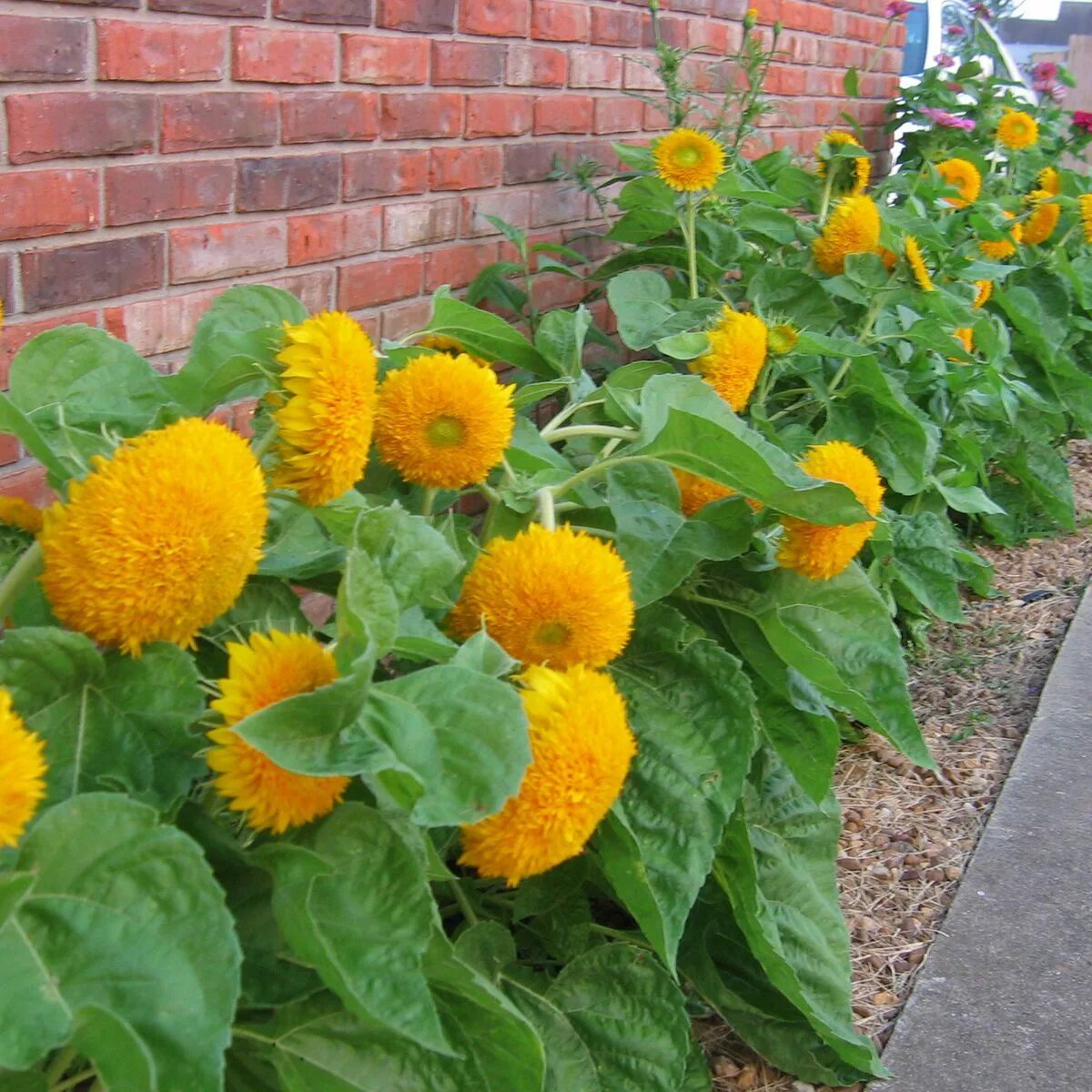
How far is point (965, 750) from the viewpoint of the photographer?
3174 mm

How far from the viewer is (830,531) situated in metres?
1.56

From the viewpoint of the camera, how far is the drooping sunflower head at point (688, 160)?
8.82 feet

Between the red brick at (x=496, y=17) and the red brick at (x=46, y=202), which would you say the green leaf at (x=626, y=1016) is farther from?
the red brick at (x=496, y=17)

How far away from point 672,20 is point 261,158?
6.26 feet

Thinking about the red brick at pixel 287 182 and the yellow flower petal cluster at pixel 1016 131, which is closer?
the red brick at pixel 287 182

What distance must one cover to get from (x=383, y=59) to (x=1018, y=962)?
200 cm

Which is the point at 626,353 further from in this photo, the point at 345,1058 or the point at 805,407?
the point at 345,1058

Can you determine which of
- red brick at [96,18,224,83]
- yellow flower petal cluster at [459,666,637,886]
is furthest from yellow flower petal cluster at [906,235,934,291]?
yellow flower petal cluster at [459,666,637,886]

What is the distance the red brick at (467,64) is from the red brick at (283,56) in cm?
37

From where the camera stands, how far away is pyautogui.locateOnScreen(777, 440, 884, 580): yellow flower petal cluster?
5.16 ft

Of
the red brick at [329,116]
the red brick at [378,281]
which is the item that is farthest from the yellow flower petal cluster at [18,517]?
the red brick at [378,281]

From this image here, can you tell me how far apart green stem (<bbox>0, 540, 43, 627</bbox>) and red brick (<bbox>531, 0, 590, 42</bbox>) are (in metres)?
2.40

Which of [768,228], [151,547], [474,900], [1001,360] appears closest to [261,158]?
[768,228]

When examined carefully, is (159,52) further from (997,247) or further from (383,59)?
(997,247)
